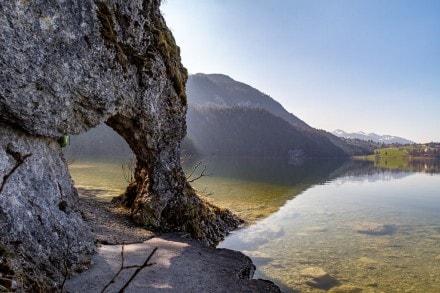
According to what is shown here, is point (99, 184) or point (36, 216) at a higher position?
point (36, 216)

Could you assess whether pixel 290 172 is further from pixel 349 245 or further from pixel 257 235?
pixel 349 245

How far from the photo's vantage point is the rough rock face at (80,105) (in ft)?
31.8

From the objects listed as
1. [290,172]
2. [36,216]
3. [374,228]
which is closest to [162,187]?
[36,216]

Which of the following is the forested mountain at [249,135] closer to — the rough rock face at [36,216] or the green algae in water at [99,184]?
the green algae in water at [99,184]

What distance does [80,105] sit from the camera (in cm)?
1316

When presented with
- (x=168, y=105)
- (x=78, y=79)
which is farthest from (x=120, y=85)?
(x=168, y=105)

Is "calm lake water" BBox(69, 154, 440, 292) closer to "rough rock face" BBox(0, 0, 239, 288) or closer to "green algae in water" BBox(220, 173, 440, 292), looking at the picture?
"green algae in water" BBox(220, 173, 440, 292)

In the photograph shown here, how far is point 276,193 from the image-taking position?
136ft

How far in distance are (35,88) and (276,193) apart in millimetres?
34363

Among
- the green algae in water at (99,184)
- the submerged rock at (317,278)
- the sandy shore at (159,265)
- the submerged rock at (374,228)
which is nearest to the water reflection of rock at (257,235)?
the submerged rock at (317,278)

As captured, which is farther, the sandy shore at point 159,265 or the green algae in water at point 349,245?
the green algae in water at point 349,245

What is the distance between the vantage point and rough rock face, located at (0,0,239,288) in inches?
382

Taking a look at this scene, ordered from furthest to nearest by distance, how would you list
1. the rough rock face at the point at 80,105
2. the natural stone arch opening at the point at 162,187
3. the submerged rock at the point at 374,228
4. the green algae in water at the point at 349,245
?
1. the submerged rock at the point at 374,228
2. the natural stone arch opening at the point at 162,187
3. the green algae in water at the point at 349,245
4. the rough rock face at the point at 80,105

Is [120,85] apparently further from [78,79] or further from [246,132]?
[246,132]
